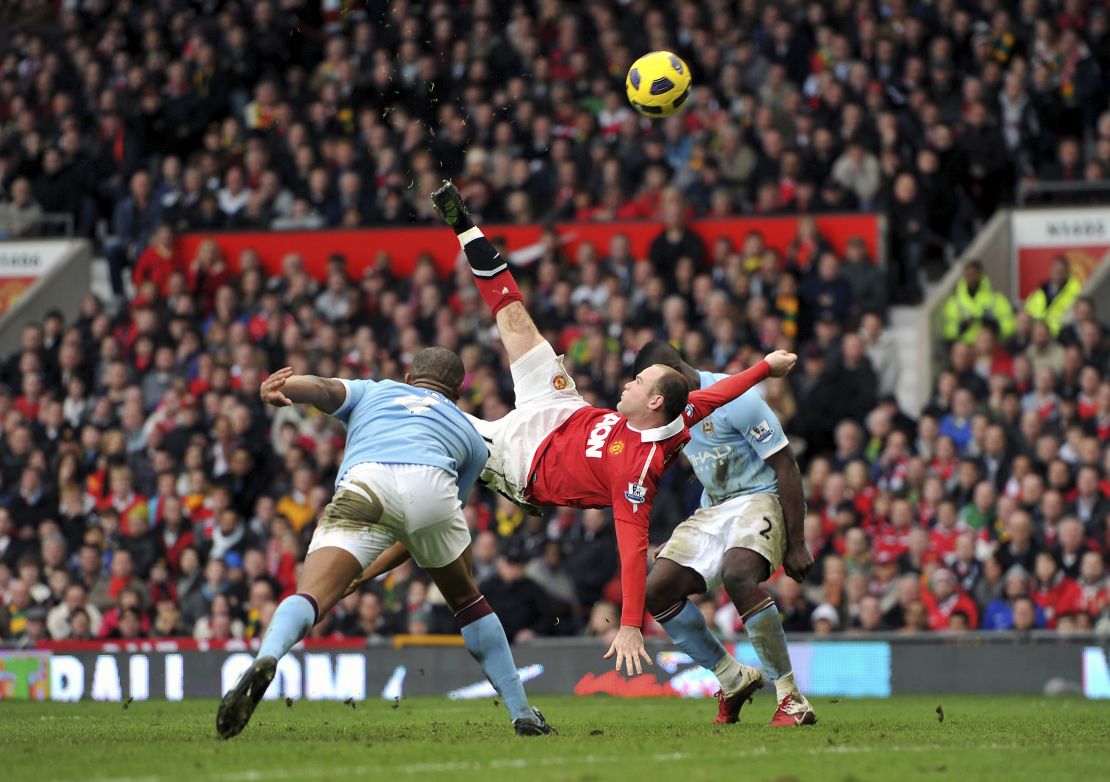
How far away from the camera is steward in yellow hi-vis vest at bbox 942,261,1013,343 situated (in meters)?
18.3

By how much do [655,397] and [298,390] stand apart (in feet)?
6.38

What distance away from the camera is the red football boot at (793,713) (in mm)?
10328

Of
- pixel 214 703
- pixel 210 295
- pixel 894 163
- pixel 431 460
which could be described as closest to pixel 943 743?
pixel 431 460

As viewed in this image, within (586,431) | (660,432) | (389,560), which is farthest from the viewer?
(586,431)

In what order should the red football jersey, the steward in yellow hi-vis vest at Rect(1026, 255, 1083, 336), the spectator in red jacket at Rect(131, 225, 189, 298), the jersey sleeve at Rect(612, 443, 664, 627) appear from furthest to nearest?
the spectator in red jacket at Rect(131, 225, 189, 298)
the steward in yellow hi-vis vest at Rect(1026, 255, 1083, 336)
the red football jersey
the jersey sleeve at Rect(612, 443, 664, 627)

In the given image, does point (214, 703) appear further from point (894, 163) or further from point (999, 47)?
point (999, 47)

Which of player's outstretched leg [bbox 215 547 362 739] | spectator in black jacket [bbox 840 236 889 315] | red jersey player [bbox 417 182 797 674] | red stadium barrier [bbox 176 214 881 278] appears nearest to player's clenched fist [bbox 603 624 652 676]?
red jersey player [bbox 417 182 797 674]

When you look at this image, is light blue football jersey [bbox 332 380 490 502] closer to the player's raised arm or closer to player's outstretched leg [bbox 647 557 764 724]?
the player's raised arm

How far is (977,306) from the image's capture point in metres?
18.5

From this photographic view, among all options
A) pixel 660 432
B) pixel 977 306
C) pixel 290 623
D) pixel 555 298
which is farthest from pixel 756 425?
pixel 555 298

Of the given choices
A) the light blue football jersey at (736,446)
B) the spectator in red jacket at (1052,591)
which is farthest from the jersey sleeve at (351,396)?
the spectator in red jacket at (1052,591)

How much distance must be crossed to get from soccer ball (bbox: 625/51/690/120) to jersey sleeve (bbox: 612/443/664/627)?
175 inches

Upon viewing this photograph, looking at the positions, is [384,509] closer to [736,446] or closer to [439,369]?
[439,369]

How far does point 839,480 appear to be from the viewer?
16750mm
